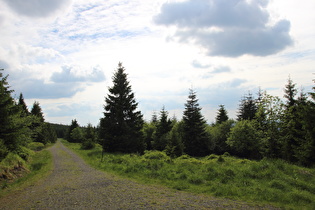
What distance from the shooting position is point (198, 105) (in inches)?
1801

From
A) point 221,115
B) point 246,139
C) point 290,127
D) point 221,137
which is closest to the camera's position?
point 290,127

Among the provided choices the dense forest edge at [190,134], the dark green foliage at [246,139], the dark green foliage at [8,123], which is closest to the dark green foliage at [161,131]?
the dense forest edge at [190,134]

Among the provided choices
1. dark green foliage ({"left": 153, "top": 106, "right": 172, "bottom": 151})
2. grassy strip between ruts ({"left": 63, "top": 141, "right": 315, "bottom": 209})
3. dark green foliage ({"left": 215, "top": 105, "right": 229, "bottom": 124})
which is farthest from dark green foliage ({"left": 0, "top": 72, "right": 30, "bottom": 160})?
dark green foliage ({"left": 215, "top": 105, "right": 229, "bottom": 124})

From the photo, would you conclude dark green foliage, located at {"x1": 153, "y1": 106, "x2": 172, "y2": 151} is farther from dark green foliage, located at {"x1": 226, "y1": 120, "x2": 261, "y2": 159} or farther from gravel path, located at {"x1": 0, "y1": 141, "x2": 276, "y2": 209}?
gravel path, located at {"x1": 0, "y1": 141, "x2": 276, "y2": 209}

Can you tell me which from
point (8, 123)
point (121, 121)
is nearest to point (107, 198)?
point (8, 123)

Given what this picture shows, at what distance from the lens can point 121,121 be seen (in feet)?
98.3

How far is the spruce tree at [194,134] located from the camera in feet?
140

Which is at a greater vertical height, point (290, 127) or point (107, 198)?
point (290, 127)

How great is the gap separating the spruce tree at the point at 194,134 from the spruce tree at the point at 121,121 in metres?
14.4

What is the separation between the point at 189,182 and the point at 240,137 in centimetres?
2443

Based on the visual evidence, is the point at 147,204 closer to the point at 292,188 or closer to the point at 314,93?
the point at 292,188

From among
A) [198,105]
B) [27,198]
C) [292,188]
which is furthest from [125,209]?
[198,105]

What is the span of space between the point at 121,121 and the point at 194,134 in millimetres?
18774

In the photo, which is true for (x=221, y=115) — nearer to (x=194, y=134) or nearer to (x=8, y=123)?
(x=194, y=134)
